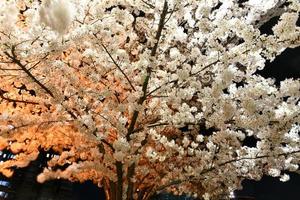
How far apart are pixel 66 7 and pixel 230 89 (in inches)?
118

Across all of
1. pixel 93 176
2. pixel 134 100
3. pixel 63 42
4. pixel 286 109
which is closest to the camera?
pixel 63 42

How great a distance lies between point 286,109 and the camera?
4.91 m

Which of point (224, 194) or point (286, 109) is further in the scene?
point (224, 194)

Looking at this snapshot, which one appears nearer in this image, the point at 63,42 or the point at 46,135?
the point at 63,42

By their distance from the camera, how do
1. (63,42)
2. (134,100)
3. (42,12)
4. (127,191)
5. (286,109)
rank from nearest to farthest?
1. (42,12)
2. (63,42)
3. (286,109)
4. (134,100)
5. (127,191)

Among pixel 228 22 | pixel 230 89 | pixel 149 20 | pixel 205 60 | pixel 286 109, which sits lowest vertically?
pixel 286 109

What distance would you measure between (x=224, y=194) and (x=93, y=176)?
3693 mm

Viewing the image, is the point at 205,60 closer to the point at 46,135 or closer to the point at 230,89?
the point at 230,89

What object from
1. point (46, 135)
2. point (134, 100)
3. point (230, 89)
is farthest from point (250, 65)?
point (46, 135)

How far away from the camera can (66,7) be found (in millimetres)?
3125

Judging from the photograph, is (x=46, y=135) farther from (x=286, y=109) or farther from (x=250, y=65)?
(x=286, y=109)

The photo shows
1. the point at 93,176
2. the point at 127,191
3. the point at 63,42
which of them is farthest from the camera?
the point at 93,176

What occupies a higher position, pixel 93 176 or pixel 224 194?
pixel 93 176

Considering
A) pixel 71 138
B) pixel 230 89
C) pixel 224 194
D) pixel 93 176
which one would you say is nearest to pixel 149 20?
pixel 230 89
